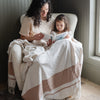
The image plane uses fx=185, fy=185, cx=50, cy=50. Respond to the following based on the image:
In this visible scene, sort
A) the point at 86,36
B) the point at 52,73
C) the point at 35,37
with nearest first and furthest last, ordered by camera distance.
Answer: the point at 52,73, the point at 35,37, the point at 86,36

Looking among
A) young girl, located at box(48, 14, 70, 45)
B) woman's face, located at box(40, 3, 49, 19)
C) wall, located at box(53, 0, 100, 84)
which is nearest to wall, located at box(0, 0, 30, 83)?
woman's face, located at box(40, 3, 49, 19)

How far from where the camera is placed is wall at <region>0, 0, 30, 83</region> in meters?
2.54

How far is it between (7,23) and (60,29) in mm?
807

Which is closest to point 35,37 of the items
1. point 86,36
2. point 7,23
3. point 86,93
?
point 7,23

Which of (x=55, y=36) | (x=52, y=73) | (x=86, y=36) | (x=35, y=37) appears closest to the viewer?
(x=52, y=73)

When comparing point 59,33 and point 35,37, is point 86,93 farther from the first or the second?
point 35,37

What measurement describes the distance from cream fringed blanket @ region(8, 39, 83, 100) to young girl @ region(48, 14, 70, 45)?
145 millimetres

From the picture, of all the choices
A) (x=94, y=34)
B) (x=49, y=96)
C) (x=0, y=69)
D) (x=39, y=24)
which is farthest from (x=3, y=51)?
(x=94, y=34)

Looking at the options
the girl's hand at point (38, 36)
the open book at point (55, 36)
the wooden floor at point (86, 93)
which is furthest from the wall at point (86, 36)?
the girl's hand at point (38, 36)

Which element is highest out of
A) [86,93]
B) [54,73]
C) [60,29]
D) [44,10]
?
[44,10]

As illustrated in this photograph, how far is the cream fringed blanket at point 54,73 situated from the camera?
1.82m

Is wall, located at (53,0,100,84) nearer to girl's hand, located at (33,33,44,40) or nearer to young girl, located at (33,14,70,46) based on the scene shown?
young girl, located at (33,14,70,46)

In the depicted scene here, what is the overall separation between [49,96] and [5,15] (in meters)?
1.30

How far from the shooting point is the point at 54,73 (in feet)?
6.31
